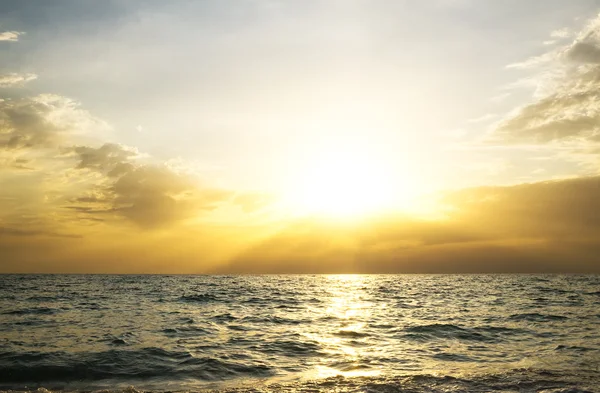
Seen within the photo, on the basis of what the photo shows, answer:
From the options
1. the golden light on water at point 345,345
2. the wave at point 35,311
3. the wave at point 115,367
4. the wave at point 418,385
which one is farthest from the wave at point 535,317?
the wave at point 35,311

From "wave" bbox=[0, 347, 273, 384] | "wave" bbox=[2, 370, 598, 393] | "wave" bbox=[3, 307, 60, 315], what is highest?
"wave" bbox=[2, 370, 598, 393]

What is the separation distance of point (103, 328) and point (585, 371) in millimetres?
24404

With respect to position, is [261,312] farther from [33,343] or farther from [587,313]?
[587,313]

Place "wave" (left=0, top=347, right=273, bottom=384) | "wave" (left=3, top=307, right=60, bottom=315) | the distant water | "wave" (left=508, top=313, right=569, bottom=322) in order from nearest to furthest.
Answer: the distant water, "wave" (left=0, top=347, right=273, bottom=384), "wave" (left=508, top=313, right=569, bottom=322), "wave" (left=3, top=307, right=60, bottom=315)

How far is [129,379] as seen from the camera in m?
15.8

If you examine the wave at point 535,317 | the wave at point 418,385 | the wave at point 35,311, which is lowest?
A: the wave at point 535,317

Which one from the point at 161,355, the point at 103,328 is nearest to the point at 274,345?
the point at 161,355

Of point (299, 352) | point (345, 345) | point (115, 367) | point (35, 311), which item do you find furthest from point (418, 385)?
point (35, 311)

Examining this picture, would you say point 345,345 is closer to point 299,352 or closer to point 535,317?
point 299,352

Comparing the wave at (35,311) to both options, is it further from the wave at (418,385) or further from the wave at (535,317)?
the wave at (535,317)

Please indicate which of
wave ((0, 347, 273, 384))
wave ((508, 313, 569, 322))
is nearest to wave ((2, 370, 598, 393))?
wave ((0, 347, 273, 384))

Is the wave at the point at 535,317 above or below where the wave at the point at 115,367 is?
below

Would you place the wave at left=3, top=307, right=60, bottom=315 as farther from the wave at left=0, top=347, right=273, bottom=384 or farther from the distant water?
the wave at left=0, top=347, right=273, bottom=384

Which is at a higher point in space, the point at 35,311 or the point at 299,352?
the point at 299,352
